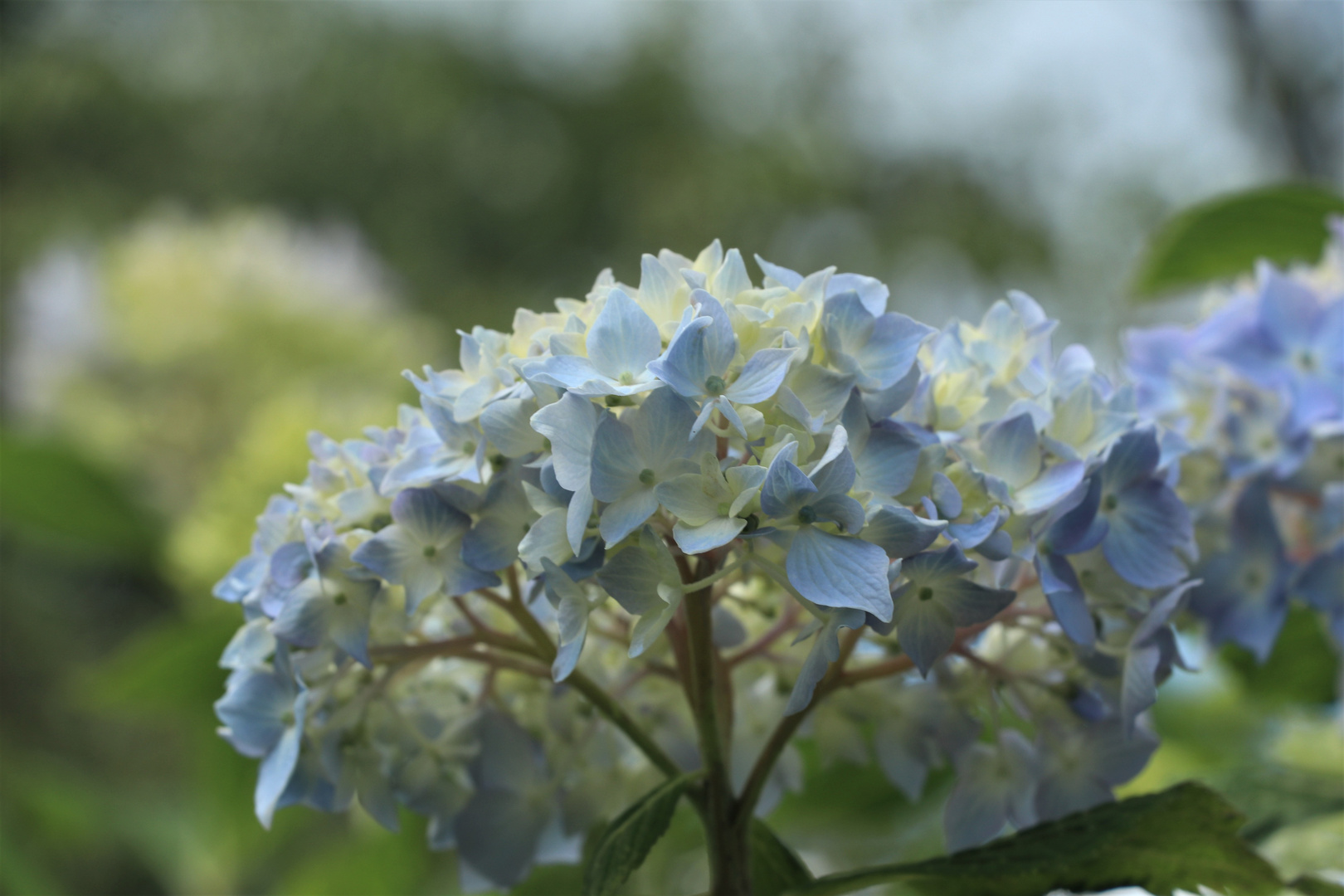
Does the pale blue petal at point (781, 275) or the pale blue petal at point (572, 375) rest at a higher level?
the pale blue petal at point (781, 275)

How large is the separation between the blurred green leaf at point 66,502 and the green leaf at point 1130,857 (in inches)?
32.5

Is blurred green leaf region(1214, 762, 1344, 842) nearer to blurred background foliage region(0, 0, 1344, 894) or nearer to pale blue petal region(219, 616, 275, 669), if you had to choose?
blurred background foliage region(0, 0, 1344, 894)

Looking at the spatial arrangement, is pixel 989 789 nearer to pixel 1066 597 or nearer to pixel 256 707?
pixel 1066 597

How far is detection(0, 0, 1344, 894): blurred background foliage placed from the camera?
761 mm

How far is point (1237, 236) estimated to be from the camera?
0.64 meters

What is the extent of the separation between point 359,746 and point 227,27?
209cm

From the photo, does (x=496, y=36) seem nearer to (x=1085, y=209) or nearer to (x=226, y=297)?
(x=1085, y=209)

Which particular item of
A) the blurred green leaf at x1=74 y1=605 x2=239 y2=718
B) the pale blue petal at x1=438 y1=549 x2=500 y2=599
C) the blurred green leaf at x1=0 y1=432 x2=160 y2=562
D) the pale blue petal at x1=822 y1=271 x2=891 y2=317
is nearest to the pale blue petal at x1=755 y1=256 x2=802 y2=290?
the pale blue petal at x1=822 y1=271 x2=891 y2=317

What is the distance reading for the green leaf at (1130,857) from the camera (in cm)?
32

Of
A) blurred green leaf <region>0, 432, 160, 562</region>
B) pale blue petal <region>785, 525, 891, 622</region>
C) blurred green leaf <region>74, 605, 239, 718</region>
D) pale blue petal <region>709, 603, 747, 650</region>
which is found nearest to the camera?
pale blue petal <region>785, 525, 891, 622</region>

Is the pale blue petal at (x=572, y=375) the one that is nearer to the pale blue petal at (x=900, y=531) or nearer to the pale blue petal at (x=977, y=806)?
the pale blue petal at (x=900, y=531)

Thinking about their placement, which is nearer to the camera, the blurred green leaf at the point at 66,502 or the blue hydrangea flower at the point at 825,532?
the blue hydrangea flower at the point at 825,532

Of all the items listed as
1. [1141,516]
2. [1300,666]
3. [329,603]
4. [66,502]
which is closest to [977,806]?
[1141,516]

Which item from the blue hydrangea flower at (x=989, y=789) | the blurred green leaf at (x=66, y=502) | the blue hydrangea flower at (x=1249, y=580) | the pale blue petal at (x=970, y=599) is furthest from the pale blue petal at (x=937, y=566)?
the blurred green leaf at (x=66, y=502)
